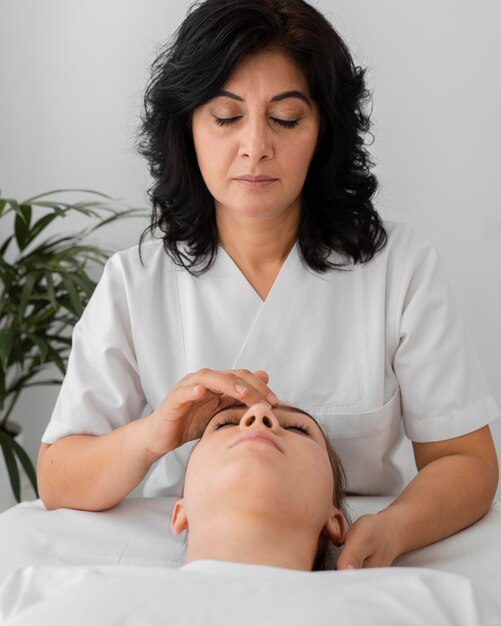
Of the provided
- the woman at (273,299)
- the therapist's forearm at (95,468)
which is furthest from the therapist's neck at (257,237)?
the therapist's forearm at (95,468)

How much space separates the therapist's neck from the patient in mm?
482

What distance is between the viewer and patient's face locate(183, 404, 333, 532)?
136 centimetres

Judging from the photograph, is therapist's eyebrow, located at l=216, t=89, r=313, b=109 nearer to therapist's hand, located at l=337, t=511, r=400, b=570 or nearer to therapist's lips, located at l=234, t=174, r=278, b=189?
therapist's lips, located at l=234, t=174, r=278, b=189

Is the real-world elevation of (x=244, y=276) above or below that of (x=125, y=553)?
above

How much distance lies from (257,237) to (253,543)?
27.9 inches

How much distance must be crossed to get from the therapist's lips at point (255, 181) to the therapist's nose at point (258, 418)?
0.41 m

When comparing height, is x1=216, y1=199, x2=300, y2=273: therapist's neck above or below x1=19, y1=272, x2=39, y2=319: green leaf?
above

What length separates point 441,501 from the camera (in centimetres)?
162

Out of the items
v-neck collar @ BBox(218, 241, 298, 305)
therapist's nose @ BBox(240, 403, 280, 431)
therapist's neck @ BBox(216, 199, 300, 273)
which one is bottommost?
therapist's nose @ BBox(240, 403, 280, 431)

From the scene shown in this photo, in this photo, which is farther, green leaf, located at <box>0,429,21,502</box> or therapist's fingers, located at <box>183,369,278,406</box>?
green leaf, located at <box>0,429,21,502</box>

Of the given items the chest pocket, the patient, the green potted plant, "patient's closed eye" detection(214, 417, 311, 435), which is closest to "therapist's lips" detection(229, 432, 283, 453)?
the patient

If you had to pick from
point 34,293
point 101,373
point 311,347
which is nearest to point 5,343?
point 34,293

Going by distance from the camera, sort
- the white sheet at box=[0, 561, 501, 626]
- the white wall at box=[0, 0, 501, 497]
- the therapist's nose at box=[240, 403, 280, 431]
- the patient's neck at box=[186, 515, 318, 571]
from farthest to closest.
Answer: the white wall at box=[0, 0, 501, 497] → the therapist's nose at box=[240, 403, 280, 431] → the patient's neck at box=[186, 515, 318, 571] → the white sheet at box=[0, 561, 501, 626]

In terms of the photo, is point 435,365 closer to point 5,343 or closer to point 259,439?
point 259,439
